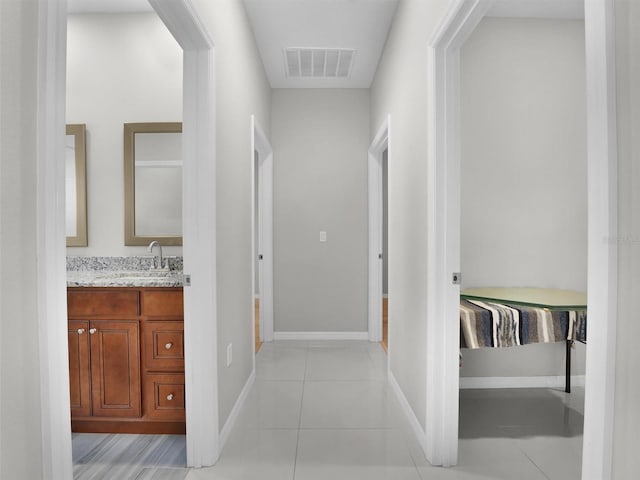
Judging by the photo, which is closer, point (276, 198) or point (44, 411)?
point (44, 411)

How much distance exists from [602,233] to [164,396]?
2.16 m

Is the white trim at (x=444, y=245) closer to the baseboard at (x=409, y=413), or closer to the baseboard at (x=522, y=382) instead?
the baseboard at (x=409, y=413)

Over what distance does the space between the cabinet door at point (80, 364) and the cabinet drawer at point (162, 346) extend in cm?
31

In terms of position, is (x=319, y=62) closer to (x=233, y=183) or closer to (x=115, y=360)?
(x=233, y=183)

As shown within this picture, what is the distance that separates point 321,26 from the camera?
3.06 metres

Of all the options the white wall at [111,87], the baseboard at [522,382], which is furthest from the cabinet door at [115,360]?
the baseboard at [522,382]

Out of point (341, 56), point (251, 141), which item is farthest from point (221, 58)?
point (341, 56)

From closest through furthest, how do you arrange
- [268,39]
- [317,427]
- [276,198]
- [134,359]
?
[134,359] < [317,427] < [268,39] < [276,198]

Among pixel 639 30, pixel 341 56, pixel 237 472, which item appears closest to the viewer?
pixel 639 30

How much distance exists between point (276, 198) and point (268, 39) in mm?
1568

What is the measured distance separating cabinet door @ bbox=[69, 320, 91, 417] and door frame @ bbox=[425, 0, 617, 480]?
1.82m

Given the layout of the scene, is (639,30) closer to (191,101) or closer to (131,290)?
(191,101)

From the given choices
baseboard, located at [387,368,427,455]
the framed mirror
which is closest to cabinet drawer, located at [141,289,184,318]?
the framed mirror

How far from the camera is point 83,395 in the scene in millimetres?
2174
